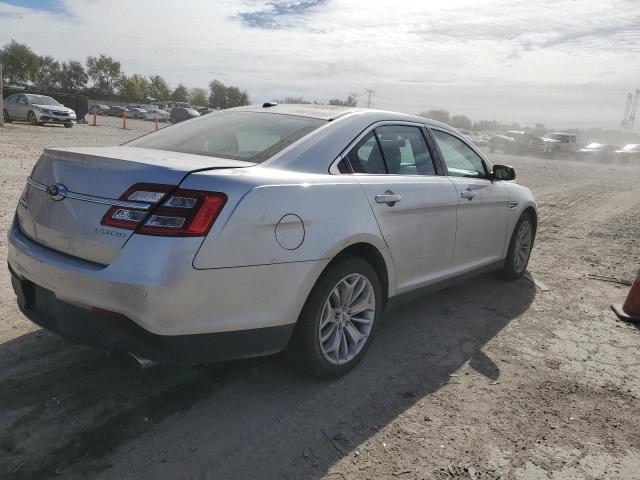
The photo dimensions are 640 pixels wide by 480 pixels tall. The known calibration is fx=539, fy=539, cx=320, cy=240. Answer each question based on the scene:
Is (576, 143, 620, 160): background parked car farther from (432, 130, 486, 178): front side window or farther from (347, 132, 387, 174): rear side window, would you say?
(347, 132, 387, 174): rear side window

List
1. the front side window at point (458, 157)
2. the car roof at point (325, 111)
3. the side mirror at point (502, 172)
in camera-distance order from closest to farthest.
Answer: the car roof at point (325, 111) → the front side window at point (458, 157) → the side mirror at point (502, 172)

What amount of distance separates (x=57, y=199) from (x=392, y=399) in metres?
2.15

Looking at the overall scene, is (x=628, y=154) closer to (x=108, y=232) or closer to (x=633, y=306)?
(x=633, y=306)

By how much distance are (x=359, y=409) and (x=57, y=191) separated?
6.54 feet

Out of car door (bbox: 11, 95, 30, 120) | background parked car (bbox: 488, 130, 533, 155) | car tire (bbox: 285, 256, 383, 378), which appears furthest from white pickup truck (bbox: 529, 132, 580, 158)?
car tire (bbox: 285, 256, 383, 378)

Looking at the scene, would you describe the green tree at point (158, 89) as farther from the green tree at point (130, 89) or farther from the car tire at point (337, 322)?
the car tire at point (337, 322)

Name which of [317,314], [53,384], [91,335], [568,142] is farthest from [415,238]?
[568,142]

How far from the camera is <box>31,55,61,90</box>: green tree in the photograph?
3814 inches

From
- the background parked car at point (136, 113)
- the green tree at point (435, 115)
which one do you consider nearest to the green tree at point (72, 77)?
the background parked car at point (136, 113)

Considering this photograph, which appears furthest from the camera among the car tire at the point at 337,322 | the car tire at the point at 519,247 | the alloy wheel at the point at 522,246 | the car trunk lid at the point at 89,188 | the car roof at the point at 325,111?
the alloy wheel at the point at 522,246

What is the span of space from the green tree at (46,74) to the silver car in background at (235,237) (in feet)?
353

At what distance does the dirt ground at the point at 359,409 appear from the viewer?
254 centimetres

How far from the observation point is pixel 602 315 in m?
4.85

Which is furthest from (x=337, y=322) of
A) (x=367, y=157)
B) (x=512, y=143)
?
(x=512, y=143)
